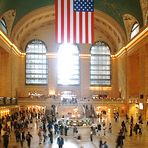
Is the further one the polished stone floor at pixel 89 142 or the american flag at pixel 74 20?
the american flag at pixel 74 20

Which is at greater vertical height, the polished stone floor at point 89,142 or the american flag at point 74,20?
the american flag at point 74,20

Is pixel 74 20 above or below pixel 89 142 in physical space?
above

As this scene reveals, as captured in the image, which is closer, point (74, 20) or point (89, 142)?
point (89, 142)

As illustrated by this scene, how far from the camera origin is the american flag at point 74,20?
31.9 metres

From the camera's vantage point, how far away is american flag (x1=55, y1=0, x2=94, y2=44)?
31875 mm

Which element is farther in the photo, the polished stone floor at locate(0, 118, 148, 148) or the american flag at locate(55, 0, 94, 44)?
the american flag at locate(55, 0, 94, 44)

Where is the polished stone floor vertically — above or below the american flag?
below

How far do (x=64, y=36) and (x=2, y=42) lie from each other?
17.9 meters

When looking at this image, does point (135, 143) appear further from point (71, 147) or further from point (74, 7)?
point (74, 7)

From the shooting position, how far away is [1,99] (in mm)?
41750

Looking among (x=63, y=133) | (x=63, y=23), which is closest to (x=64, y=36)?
(x=63, y=23)

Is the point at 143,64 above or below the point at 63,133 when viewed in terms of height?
above

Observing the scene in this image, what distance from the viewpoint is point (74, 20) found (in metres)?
32.3

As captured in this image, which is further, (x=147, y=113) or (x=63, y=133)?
(x=147, y=113)
